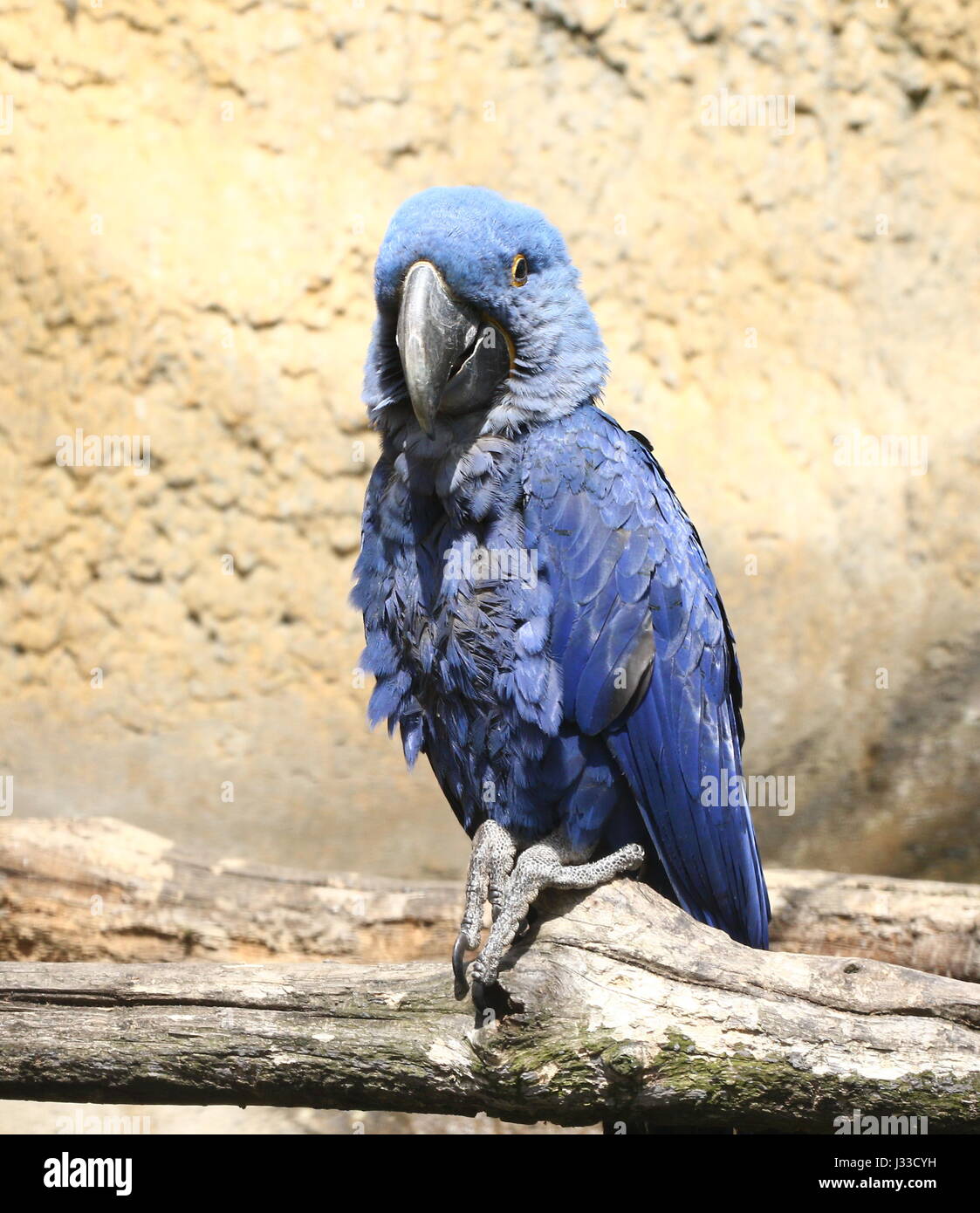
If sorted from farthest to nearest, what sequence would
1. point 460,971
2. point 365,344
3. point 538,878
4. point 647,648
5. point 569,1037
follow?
1. point 365,344
2. point 647,648
3. point 538,878
4. point 460,971
5. point 569,1037

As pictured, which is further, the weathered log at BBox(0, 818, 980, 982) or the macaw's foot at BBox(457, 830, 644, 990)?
the weathered log at BBox(0, 818, 980, 982)

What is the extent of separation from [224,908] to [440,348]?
226cm

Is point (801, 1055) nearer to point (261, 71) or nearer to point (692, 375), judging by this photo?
point (692, 375)

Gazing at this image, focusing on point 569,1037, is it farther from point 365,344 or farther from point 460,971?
point 365,344

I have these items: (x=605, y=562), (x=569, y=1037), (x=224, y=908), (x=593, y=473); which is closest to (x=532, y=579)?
(x=605, y=562)

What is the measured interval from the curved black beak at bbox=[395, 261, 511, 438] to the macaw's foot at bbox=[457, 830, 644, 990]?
105 centimetres

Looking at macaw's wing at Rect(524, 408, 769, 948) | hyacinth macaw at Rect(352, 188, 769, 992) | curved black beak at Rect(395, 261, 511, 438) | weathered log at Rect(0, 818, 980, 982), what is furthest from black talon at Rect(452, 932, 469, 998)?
weathered log at Rect(0, 818, 980, 982)

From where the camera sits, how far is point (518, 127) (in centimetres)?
587

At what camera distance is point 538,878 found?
2.71 metres

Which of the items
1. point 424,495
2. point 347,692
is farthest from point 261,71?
point 424,495

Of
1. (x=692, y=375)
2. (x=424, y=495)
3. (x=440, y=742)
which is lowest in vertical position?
(x=440, y=742)

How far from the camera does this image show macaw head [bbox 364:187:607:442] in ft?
8.64

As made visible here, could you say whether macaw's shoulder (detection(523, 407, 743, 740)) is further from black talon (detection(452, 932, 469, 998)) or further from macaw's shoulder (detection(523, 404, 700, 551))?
black talon (detection(452, 932, 469, 998))
